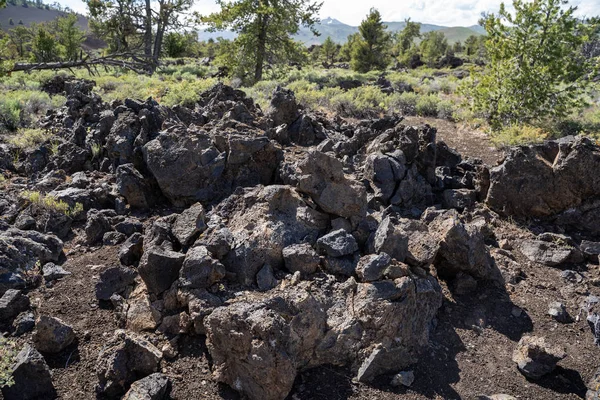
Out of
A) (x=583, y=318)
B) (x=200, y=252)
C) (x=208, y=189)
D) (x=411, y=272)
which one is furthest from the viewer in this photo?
(x=208, y=189)

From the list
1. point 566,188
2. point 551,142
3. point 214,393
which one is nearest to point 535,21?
point 551,142

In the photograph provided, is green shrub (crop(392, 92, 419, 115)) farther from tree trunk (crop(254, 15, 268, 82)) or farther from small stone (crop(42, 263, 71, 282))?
small stone (crop(42, 263, 71, 282))

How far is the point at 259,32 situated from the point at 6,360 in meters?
18.5

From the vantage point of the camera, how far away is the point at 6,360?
11.0 ft

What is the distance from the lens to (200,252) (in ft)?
13.8

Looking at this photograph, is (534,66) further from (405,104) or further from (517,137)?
(405,104)

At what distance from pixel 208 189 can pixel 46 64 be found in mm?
2604

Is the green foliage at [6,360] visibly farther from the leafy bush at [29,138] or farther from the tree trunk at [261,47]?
the tree trunk at [261,47]

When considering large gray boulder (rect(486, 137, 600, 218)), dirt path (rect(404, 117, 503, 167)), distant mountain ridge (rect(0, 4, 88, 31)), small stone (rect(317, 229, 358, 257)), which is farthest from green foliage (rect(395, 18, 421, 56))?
distant mountain ridge (rect(0, 4, 88, 31))

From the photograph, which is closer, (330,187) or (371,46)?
(330,187)

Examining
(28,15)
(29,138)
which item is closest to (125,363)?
(29,138)

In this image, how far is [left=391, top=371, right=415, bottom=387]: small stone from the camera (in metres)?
3.67

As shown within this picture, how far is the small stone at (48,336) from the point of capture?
3.75 meters

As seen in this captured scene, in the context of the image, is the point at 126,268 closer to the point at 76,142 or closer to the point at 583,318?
the point at 76,142
